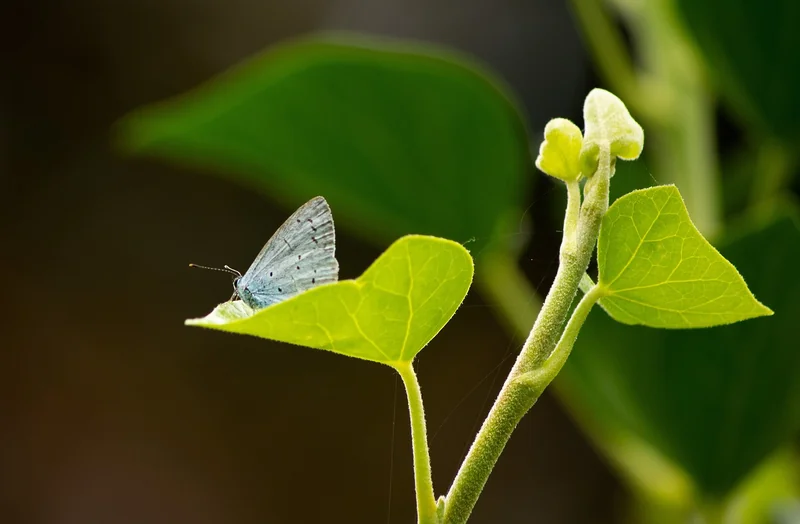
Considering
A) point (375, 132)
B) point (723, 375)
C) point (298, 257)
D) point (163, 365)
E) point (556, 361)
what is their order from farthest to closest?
1. point (163, 365)
2. point (375, 132)
3. point (723, 375)
4. point (298, 257)
5. point (556, 361)

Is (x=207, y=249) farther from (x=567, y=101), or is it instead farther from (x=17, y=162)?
(x=567, y=101)

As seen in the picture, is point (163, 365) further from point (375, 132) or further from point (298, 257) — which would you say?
point (298, 257)

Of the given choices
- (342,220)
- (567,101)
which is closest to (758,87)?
(342,220)

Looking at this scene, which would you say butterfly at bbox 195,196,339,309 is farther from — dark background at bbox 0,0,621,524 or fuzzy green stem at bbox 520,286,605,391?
dark background at bbox 0,0,621,524

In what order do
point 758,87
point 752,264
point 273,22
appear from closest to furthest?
point 752,264 → point 758,87 → point 273,22

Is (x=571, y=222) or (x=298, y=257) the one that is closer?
(x=571, y=222)

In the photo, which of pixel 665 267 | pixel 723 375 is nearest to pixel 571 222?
pixel 665 267

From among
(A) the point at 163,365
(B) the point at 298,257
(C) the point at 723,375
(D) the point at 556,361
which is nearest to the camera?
(D) the point at 556,361
